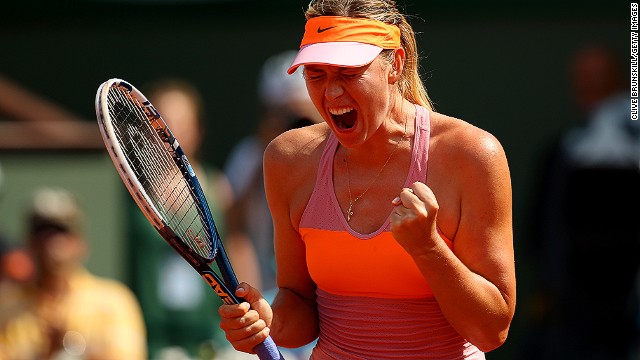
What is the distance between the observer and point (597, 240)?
6562 mm

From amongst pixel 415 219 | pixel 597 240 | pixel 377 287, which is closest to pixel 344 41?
pixel 415 219

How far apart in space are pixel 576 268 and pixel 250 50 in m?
2.35

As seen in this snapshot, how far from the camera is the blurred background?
736 centimetres

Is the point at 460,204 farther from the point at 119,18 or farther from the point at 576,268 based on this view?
the point at 119,18

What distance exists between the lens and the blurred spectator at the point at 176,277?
240 inches

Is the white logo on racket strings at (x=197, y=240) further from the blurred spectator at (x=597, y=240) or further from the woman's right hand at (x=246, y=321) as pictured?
the blurred spectator at (x=597, y=240)

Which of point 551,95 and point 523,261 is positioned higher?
point 551,95

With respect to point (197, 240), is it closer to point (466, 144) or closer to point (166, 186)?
point (166, 186)

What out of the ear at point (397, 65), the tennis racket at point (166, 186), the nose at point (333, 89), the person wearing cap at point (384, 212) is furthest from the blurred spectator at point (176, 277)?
the nose at point (333, 89)

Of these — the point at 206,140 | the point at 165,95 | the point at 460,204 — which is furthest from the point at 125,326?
the point at 460,204

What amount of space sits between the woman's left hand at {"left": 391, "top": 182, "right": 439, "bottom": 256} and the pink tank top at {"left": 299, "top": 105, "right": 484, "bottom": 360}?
0.18m

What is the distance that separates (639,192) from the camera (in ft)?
21.4

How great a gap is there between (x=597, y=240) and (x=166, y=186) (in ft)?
11.4

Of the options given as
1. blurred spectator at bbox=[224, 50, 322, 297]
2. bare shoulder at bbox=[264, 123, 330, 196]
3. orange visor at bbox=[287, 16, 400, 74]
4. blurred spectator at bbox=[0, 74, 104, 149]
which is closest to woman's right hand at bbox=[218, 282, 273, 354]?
bare shoulder at bbox=[264, 123, 330, 196]
